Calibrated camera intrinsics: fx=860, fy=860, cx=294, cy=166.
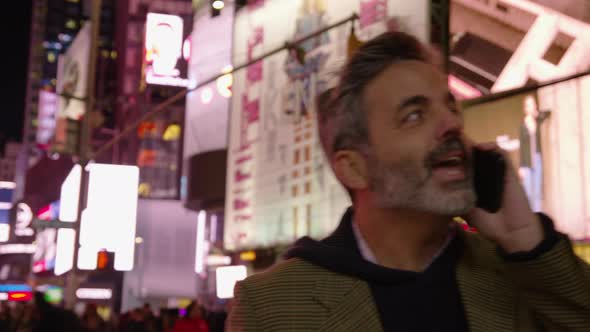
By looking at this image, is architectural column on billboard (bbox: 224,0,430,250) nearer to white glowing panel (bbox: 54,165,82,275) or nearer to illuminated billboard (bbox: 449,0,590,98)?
illuminated billboard (bbox: 449,0,590,98)

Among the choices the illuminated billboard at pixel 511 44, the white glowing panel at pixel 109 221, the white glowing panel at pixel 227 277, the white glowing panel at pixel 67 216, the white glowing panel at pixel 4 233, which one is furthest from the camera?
the white glowing panel at pixel 4 233

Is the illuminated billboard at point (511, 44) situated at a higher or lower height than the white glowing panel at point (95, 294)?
higher

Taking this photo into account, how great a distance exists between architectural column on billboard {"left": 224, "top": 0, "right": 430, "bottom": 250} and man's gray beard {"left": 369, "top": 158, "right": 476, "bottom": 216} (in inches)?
774

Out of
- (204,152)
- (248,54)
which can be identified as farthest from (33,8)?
(248,54)

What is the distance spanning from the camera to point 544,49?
15078 millimetres

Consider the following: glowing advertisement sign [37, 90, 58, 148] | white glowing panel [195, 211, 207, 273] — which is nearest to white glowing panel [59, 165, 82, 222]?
white glowing panel [195, 211, 207, 273]

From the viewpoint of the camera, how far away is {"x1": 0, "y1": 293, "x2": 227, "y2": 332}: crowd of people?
23.9ft

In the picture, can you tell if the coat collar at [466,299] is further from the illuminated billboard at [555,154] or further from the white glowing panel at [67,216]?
the white glowing panel at [67,216]

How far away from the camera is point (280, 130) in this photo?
1085 inches

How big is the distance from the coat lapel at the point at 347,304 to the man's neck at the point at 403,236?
12 centimetres

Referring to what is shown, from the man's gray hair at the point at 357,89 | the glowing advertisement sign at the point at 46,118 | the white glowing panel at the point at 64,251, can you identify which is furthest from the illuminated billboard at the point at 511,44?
the glowing advertisement sign at the point at 46,118

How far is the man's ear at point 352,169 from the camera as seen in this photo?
2141 mm

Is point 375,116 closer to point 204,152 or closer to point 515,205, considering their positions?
point 515,205

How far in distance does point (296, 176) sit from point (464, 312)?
24.4m
